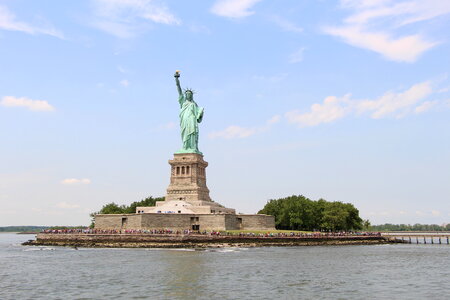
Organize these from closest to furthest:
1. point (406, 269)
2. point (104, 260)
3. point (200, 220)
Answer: point (406, 269), point (104, 260), point (200, 220)

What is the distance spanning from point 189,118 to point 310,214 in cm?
3074

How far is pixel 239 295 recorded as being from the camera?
30453mm

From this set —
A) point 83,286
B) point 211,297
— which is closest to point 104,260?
point 83,286

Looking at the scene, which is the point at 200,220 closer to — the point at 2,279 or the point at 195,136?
the point at 195,136

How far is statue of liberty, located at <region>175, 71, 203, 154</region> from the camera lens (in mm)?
95062

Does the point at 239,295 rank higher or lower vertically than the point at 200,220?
lower

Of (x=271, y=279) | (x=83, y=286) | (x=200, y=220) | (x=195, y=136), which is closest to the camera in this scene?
(x=83, y=286)

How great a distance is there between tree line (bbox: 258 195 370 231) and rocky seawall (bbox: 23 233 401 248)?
21.5 m

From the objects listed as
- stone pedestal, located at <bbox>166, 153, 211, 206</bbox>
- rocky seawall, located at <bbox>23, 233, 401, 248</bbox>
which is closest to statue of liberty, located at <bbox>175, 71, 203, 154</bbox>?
stone pedestal, located at <bbox>166, 153, 211, 206</bbox>

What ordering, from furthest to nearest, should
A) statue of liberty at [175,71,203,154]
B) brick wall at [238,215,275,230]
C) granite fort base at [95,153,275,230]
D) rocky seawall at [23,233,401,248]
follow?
statue of liberty at [175,71,203,154] < brick wall at [238,215,275,230] < granite fort base at [95,153,275,230] < rocky seawall at [23,233,401,248]

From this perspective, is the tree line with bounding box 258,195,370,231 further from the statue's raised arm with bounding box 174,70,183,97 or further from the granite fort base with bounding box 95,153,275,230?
the statue's raised arm with bounding box 174,70,183,97

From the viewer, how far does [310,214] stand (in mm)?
102875

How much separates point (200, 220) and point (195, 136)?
19814 mm

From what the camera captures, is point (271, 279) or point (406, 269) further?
point (406, 269)
